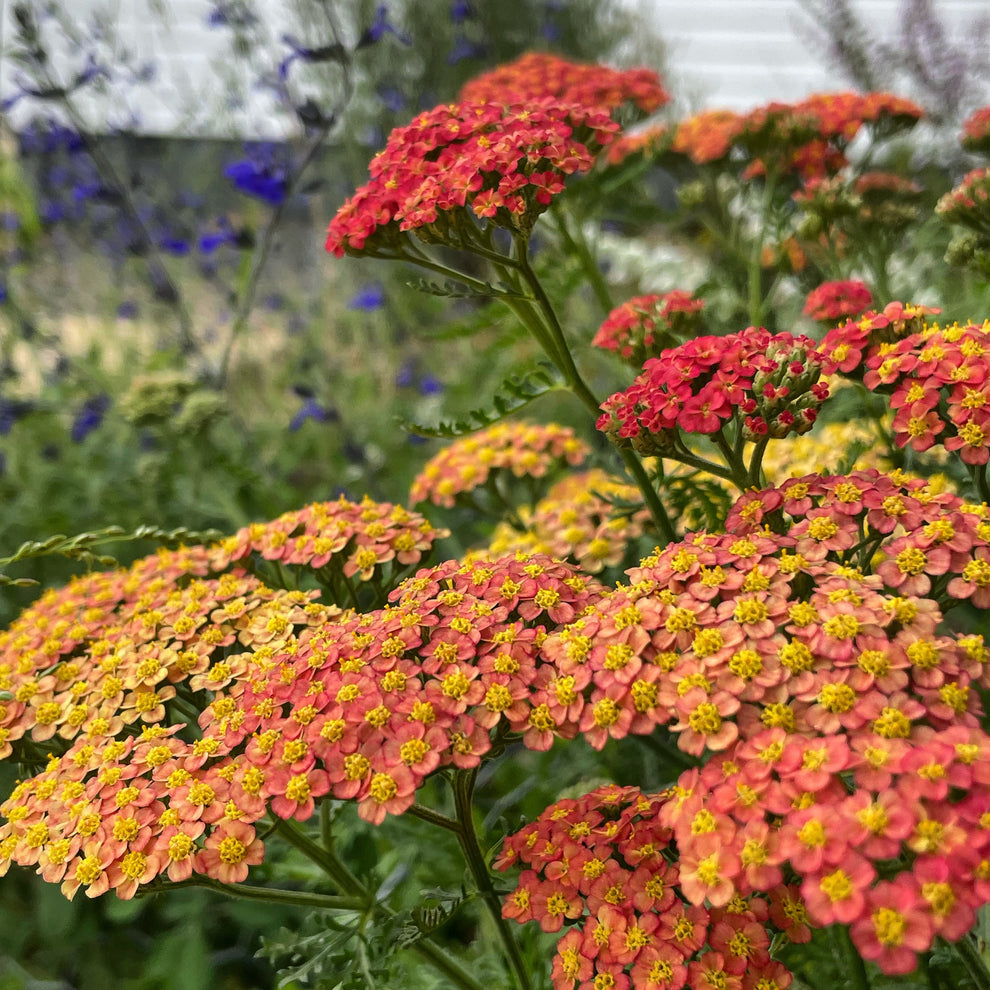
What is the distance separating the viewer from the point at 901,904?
0.72 m

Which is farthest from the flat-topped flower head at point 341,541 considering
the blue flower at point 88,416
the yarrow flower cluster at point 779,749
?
the blue flower at point 88,416

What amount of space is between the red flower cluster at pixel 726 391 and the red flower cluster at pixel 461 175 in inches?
11.9

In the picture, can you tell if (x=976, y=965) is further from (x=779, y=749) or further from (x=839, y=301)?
(x=839, y=301)

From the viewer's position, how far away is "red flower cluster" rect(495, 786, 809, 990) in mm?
941

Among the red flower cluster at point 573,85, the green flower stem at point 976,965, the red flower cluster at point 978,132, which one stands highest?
the red flower cluster at point 573,85

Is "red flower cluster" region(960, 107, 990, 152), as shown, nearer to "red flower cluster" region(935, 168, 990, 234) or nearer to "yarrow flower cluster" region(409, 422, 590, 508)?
"red flower cluster" region(935, 168, 990, 234)

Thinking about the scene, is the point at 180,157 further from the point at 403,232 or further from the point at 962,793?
the point at 962,793

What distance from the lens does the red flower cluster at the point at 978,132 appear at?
6.59 feet

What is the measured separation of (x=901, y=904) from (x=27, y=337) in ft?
12.6

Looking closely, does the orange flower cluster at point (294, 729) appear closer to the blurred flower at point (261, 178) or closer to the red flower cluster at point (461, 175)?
the red flower cluster at point (461, 175)

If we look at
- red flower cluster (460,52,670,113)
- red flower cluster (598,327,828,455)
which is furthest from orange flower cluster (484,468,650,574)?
red flower cluster (460,52,670,113)

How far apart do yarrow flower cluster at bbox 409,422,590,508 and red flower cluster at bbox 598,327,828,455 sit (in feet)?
2.31

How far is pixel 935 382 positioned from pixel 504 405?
61cm

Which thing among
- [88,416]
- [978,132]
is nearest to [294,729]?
[978,132]
